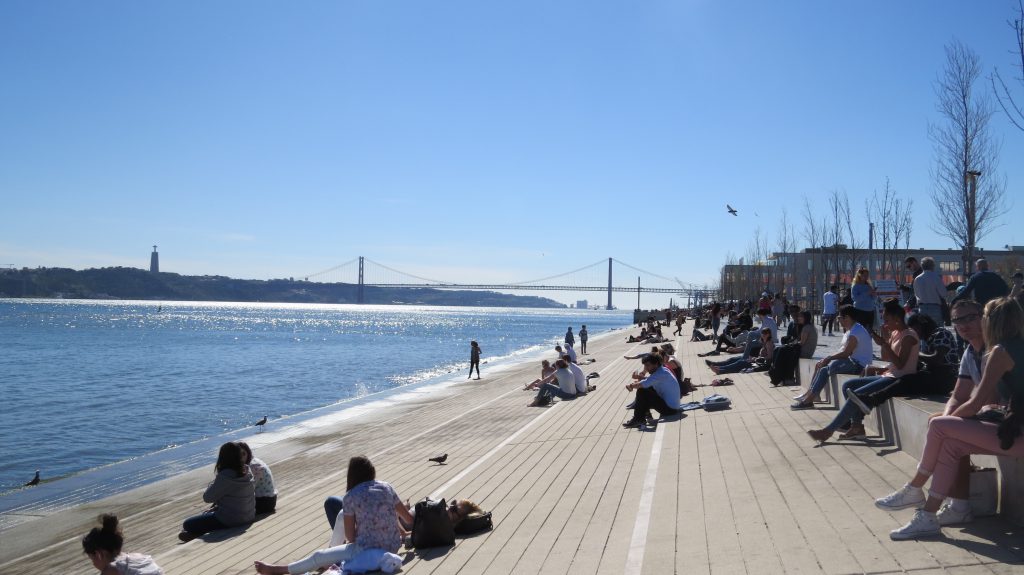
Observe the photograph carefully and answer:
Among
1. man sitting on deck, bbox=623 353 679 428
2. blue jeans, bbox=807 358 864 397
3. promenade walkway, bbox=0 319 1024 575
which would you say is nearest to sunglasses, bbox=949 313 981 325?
promenade walkway, bbox=0 319 1024 575

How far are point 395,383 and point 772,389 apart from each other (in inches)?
1050

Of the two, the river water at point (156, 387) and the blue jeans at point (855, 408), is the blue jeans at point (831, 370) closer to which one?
the blue jeans at point (855, 408)

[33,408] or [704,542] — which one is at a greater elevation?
[704,542]

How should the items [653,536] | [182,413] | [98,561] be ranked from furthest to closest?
[182,413]
[653,536]
[98,561]

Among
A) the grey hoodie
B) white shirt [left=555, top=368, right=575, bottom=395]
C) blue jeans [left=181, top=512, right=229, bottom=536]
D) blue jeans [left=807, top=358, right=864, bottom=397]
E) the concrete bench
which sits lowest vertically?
blue jeans [left=181, top=512, right=229, bottom=536]

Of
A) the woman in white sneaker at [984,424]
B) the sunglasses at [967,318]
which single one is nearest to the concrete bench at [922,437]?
the woman in white sneaker at [984,424]

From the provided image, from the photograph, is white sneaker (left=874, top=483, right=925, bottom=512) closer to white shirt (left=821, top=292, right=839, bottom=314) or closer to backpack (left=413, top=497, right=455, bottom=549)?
backpack (left=413, top=497, right=455, bottom=549)

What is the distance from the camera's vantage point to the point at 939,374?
7234 millimetres

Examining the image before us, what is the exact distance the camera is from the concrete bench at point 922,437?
194 inches

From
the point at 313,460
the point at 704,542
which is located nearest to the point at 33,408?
the point at 313,460

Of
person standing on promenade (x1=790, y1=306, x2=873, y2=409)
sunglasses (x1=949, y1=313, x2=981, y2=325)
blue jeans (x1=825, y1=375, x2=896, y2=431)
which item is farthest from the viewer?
person standing on promenade (x1=790, y1=306, x2=873, y2=409)

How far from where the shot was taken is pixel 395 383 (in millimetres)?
37312

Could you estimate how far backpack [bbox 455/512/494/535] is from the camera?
6570 mm

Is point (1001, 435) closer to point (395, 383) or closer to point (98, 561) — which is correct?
point (98, 561)
